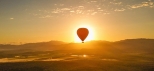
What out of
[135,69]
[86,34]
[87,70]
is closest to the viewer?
[87,70]

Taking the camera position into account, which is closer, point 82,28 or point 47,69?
point 47,69

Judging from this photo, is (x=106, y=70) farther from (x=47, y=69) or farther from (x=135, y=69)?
(x=47, y=69)

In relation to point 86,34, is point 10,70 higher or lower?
lower

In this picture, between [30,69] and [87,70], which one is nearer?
[87,70]

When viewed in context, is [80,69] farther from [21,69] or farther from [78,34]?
[78,34]

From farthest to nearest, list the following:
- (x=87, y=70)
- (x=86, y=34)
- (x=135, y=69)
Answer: (x=86, y=34) < (x=135, y=69) < (x=87, y=70)

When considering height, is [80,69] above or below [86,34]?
below

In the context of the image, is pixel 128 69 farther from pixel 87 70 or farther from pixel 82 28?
pixel 82 28

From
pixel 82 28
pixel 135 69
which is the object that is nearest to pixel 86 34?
pixel 82 28

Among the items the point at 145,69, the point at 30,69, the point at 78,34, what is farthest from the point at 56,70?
the point at 78,34
